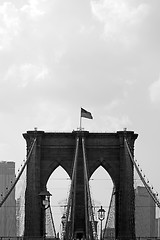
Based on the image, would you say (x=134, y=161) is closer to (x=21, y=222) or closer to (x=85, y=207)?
(x=85, y=207)

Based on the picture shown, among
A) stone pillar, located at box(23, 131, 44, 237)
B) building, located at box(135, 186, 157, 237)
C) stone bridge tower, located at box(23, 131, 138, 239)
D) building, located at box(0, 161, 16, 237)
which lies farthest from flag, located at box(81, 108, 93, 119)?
building, located at box(0, 161, 16, 237)

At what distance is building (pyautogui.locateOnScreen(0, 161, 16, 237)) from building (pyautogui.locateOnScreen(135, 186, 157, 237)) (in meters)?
11.0

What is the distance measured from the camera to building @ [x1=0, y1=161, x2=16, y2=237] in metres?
82.0

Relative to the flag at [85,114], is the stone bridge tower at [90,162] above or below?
below

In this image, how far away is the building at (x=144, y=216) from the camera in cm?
7006

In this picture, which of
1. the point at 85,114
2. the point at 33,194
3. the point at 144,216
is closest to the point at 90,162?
the point at 85,114

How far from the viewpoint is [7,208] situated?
297 feet

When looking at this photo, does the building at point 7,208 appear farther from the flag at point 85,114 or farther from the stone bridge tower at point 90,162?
the flag at point 85,114

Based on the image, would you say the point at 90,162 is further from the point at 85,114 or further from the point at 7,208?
the point at 7,208

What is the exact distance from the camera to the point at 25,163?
63469mm

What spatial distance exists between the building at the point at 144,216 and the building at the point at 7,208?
11.0 metres

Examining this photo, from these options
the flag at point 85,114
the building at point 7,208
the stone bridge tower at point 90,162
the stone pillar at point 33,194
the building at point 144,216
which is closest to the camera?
the stone pillar at point 33,194

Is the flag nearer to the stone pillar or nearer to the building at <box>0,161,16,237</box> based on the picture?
the stone pillar

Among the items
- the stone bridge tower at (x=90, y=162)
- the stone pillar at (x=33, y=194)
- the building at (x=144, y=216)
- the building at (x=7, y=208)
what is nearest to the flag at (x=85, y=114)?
the stone bridge tower at (x=90, y=162)
